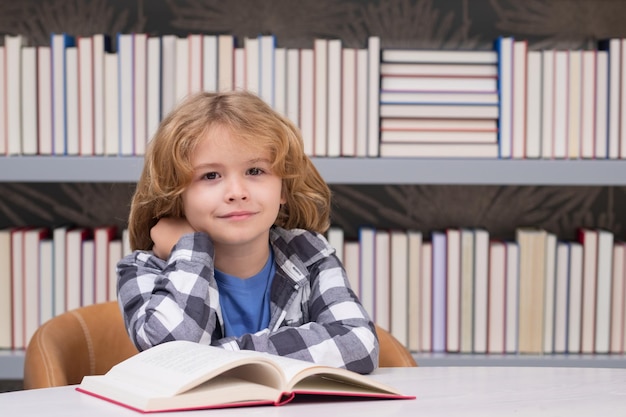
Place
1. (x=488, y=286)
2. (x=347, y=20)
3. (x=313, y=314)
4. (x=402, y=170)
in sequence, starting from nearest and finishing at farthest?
1. (x=313, y=314)
2. (x=402, y=170)
3. (x=488, y=286)
4. (x=347, y=20)

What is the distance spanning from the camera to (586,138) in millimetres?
2045

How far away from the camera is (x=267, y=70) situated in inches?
79.3

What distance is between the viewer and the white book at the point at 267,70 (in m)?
2.01

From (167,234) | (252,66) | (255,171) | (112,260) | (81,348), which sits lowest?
(81,348)

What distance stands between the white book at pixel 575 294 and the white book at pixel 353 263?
516 millimetres

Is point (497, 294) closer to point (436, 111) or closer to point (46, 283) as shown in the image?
point (436, 111)

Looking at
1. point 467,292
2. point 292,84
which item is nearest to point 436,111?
point 292,84

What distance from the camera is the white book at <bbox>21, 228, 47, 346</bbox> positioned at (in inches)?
81.8

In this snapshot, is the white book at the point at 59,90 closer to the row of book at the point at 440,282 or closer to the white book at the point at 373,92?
the row of book at the point at 440,282

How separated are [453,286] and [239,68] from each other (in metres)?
0.73

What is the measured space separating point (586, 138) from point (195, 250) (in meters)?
1.12

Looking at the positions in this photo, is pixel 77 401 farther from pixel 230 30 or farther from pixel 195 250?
pixel 230 30

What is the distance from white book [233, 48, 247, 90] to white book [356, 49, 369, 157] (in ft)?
0.88

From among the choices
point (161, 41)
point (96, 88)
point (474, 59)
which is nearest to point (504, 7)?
point (474, 59)
